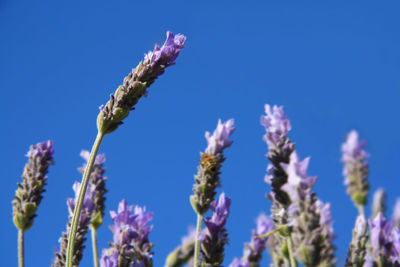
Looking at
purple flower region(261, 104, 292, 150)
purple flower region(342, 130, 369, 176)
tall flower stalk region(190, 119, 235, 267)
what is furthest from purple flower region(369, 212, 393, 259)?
purple flower region(342, 130, 369, 176)

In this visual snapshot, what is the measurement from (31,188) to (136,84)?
892mm

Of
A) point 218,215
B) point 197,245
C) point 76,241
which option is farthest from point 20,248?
point 218,215

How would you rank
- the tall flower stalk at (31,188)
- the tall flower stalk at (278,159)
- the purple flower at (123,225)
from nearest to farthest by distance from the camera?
the tall flower stalk at (278,159) < the purple flower at (123,225) < the tall flower stalk at (31,188)

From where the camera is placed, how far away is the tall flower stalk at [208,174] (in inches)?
91.2

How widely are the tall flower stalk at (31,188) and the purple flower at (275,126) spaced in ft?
3.95

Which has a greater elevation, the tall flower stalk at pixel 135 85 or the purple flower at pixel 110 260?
the tall flower stalk at pixel 135 85

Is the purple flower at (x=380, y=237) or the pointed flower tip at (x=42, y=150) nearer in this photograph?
the purple flower at (x=380, y=237)

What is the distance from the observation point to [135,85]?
6.38 ft

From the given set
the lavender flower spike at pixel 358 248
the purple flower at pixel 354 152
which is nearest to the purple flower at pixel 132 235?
the lavender flower spike at pixel 358 248

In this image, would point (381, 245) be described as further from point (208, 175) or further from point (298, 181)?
point (208, 175)

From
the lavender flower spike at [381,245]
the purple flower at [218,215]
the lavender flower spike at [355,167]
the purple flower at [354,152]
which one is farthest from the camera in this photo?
the purple flower at [354,152]

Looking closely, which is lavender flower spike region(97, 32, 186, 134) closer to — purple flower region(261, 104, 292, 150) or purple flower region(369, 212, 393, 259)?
purple flower region(261, 104, 292, 150)

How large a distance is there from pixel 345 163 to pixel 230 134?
4.73 feet

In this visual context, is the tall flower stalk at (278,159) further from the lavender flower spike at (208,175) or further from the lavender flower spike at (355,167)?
the lavender flower spike at (355,167)
